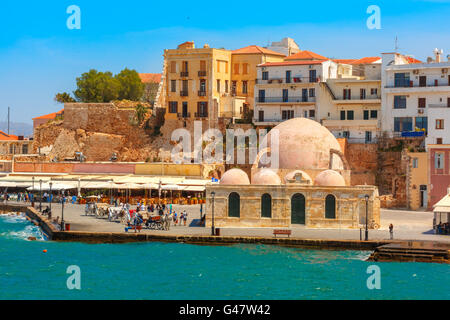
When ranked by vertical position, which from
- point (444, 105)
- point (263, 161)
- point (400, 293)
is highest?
point (444, 105)

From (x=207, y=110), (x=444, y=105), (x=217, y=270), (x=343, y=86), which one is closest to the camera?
(x=217, y=270)

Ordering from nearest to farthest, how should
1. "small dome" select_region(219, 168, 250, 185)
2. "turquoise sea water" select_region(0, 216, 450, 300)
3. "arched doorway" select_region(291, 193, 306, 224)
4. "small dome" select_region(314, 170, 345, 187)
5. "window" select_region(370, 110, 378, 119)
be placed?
"turquoise sea water" select_region(0, 216, 450, 300) < "small dome" select_region(314, 170, 345, 187) < "arched doorway" select_region(291, 193, 306, 224) < "small dome" select_region(219, 168, 250, 185) < "window" select_region(370, 110, 378, 119)

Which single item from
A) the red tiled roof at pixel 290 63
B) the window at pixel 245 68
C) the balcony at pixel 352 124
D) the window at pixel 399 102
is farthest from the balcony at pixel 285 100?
the window at pixel 399 102

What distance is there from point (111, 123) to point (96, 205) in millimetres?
23060

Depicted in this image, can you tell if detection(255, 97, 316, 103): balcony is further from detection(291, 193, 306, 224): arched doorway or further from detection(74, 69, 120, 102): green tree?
detection(291, 193, 306, 224): arched doorway

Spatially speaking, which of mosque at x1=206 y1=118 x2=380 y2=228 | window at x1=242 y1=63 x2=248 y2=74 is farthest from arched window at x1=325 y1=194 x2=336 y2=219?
window at x1=242 y1=63 x2=248 y2=74

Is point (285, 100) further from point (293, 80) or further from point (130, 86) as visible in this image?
point (130, 86)

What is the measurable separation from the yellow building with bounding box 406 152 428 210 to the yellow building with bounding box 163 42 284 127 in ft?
61.7

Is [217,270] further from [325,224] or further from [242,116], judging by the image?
[242,116]

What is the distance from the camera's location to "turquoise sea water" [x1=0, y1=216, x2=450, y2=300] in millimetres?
33406

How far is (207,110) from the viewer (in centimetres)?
7219

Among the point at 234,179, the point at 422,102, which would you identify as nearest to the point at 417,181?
the point at 422,102

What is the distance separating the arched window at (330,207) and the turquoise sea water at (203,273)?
4780 millimetres

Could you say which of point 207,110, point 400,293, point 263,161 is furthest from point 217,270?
point 207,110
